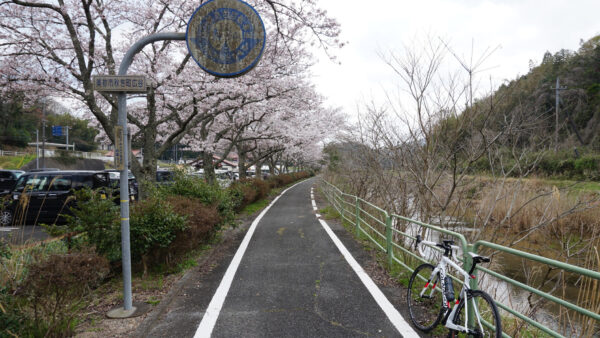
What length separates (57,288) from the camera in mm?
3035

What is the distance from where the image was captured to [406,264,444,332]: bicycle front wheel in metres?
3.67

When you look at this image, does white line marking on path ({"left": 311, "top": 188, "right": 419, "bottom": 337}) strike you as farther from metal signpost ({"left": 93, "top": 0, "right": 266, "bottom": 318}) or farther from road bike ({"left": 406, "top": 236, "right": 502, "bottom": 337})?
metal signpost ({"left": 93, "top": 0, "right": 266, "bottom": 318})

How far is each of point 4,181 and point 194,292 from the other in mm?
16508

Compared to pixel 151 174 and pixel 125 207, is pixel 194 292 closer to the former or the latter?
pixel 125 207

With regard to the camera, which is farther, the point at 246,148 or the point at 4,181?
the point at 246,148

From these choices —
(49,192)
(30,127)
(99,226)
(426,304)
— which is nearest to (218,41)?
(99,226)

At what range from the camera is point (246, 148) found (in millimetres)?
22703

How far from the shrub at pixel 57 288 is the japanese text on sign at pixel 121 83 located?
181cm

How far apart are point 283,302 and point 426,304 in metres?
1.74

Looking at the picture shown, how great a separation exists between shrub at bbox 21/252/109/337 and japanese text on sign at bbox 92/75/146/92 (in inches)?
71.4

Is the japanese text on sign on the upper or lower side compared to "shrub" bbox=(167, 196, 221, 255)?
upper

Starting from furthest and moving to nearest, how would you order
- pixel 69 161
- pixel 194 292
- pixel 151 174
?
1. pixel 69 161
2. pixel 151 174
3. pixel 194 292

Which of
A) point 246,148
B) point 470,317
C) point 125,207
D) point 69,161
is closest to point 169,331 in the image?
point 125,207

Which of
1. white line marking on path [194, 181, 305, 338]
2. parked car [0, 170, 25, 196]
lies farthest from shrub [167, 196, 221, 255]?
parked car [0, 170, 25, 196]
